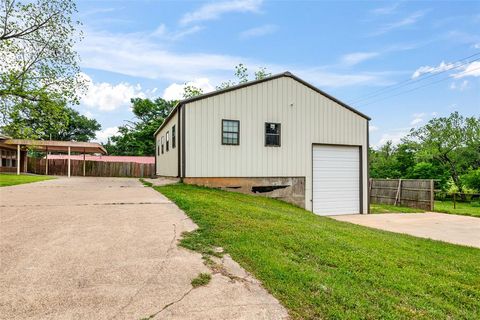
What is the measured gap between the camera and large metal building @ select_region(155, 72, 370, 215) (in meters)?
12.2

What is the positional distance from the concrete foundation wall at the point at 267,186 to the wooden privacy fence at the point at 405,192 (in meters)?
6.81

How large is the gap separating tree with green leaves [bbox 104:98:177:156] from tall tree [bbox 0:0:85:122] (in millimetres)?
22782

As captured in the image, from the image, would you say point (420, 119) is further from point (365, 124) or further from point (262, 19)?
point (262, 19)

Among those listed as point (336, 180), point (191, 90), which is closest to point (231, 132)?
point (336, 180)

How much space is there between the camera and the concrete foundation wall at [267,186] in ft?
40.6

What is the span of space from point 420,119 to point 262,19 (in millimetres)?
26405

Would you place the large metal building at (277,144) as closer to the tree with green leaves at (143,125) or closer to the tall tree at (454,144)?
the tall tree at (454,144)

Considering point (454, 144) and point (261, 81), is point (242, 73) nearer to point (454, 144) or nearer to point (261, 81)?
point (261, 81)

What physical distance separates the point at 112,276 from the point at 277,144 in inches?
421

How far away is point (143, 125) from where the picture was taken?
1607 inches

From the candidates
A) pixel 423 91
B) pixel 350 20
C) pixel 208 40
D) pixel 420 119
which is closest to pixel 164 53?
pixel 208 40

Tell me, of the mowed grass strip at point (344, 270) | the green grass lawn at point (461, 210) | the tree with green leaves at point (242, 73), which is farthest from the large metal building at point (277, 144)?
the tree with green leaves at point (242, 73)

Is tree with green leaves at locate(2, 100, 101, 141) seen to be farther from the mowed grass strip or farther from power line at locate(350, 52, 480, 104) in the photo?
power line at locate(350, 52, 480, 104)

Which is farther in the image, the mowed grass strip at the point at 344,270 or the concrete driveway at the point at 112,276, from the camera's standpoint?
the mowed grass strip at the point at 344,270
